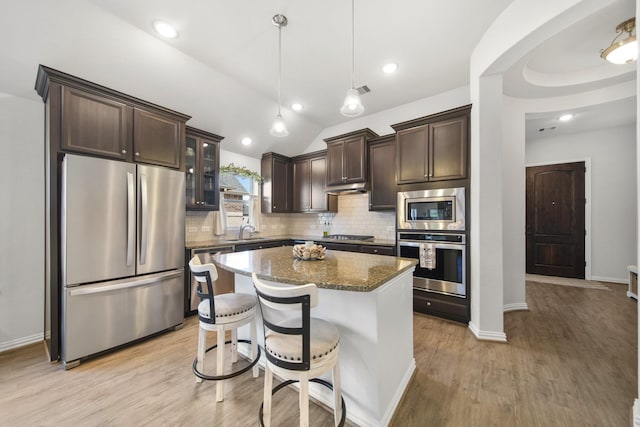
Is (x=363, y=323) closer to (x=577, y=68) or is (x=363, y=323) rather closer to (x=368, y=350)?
(x=368, y=350)

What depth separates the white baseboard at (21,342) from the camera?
2404mm

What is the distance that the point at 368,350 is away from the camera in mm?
1473

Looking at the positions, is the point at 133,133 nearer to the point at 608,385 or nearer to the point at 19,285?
the point at 19,285

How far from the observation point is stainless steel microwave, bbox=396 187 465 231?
115 inches

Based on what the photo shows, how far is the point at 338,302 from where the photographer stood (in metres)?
1.62

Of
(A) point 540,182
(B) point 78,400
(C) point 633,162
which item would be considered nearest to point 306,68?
(B) point 78,400

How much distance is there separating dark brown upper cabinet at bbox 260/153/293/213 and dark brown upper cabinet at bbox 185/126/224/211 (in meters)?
1.16

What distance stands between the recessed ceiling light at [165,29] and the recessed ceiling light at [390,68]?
7.70ft

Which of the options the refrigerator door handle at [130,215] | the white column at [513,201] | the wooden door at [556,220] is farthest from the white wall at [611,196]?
the refrigerator door handle at [130,215]

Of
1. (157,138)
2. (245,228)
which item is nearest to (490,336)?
(245,228)

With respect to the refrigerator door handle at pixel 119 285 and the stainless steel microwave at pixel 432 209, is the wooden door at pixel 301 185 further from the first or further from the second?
the refrigerator door handle at pixel 119 285

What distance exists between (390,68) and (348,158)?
1.50m

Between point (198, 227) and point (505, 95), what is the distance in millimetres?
5095

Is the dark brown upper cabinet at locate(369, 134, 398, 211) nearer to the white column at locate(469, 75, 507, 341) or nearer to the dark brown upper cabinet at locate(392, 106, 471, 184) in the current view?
the dark brown upper cabinet at locate(392, 106, 471, 184)
